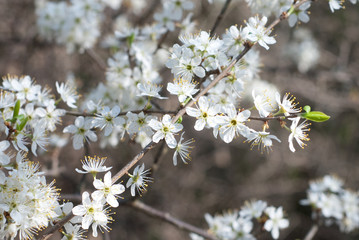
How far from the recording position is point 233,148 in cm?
497

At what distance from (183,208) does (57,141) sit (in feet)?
7.00

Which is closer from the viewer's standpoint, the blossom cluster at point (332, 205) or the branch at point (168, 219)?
the branch at point (168, 219)

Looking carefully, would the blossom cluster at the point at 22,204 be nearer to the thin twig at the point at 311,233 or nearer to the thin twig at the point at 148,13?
the thin twig at the point at 311,233

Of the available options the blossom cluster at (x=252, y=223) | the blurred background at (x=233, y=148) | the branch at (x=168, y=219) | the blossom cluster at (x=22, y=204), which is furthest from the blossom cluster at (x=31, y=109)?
the blurred background at (x=233, y=148)

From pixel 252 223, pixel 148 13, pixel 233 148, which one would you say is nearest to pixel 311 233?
pixel 252 223

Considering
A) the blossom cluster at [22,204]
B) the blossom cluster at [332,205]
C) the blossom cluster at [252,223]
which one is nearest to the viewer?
the blossom cluster at [22,204]

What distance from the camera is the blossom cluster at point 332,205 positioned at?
2572mm

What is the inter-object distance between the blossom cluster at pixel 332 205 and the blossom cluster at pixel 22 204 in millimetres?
1848

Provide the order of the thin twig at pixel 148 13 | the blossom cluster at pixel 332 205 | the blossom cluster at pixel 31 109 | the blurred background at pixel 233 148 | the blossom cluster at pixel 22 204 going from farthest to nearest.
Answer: the blurred background at pixel 233 148
the thin twig at pixel 148 13
the blossom cluster at pixel 332 205
the blossom cluster at pixel 31 109
the blossom cluster at pixel 22 204

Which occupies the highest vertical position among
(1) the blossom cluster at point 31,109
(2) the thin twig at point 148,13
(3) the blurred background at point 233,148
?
(1) the blossom cluster at point 31,109

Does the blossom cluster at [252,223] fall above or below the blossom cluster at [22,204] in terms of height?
below

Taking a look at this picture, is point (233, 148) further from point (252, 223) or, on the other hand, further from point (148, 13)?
point (252, 223)

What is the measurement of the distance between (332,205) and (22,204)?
207 cm

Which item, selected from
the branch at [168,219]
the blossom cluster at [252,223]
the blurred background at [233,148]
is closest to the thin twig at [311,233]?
the blossom cluster at [252,223]
